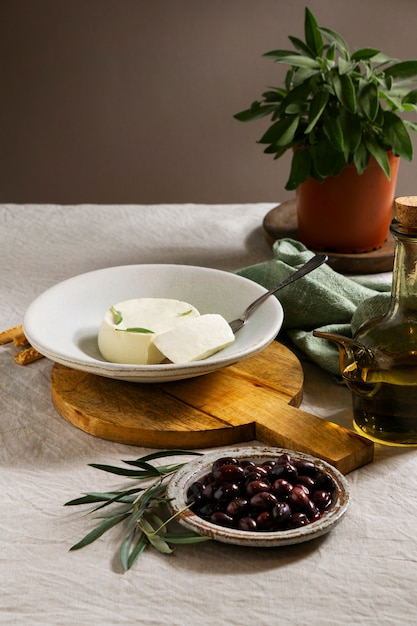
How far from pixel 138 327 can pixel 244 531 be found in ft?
1.19

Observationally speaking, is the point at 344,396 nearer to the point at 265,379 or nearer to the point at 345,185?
the point at 265,379

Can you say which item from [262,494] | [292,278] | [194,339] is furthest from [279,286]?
[262,494]

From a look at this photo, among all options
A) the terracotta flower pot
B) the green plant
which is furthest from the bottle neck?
the terracotta flower pot

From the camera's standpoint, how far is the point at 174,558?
73 cm

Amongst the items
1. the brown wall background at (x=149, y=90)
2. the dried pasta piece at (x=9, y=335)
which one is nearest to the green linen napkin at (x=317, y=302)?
the dried pasta piece at (x=9, y=335)

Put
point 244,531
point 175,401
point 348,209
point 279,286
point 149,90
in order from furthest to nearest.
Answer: point 149,90 < point 348,209 < point 279,286 < point 175,401 < point 244,531

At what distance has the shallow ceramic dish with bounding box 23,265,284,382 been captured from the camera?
946 mm

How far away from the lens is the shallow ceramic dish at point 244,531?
2.33 feet

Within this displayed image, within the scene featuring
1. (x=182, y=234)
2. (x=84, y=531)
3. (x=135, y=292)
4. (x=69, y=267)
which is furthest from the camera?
(x=182, y=234)

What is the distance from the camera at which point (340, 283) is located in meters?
1.25

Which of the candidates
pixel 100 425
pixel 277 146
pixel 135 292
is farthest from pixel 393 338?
pixel 277 146

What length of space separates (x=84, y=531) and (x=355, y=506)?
0.26 meters

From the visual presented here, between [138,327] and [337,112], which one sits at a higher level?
[337,112]

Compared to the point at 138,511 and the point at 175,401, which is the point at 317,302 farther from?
the point at 138,511
